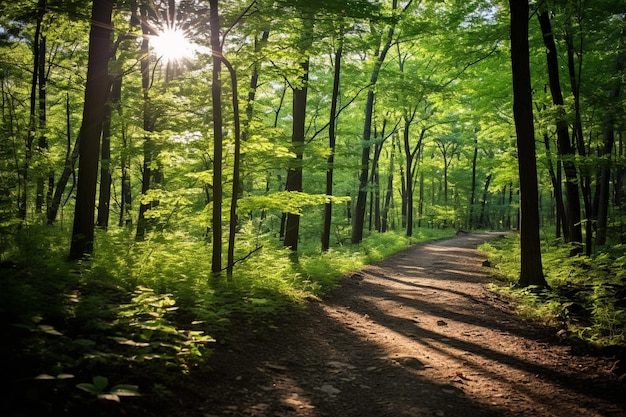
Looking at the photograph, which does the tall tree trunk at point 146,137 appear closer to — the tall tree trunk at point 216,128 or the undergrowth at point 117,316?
the tall tree trunk at point 216,128

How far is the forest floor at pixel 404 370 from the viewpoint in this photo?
368cm

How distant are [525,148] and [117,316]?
29.3 feet

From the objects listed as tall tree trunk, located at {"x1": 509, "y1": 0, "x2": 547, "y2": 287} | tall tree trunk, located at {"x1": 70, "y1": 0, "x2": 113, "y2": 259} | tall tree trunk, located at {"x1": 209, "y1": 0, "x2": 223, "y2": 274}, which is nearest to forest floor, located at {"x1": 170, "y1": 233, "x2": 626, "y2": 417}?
tall tree trunk, located at {"x1": 509, "y1": 0, "x2": 547, "y2": 287}

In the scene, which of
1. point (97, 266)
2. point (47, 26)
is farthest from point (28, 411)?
point (47, 26)

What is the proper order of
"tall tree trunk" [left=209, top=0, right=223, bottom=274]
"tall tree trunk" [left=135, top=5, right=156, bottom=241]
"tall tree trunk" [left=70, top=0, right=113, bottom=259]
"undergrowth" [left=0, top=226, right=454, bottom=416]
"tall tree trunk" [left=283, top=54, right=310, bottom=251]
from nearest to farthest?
"undergrowth" [left=0, top=226, right=454, bottom=416] → "tall tree trunk" [left=209, top=0, right=223, bottom=274] → "tall tree trunk" [left=70, top=0, right=113, bottom=259] → "tall tree trunk" [left=135, top=5, right=156, bottom=241] → "tall tree trunk" [left=283, top=54, right=310, bottom=251]

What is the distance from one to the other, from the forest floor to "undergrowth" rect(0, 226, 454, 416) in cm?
40

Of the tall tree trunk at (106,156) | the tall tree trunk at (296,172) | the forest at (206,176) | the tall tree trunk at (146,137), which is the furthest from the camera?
the tall tree trunk at (106,156)

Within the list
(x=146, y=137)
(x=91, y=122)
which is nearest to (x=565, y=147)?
(x=146, y=137)

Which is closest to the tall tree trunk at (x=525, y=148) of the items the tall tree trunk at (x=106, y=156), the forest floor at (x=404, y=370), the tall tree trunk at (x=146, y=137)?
the forest floor at (x=404, y=370)

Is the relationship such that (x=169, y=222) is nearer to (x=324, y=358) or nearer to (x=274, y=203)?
(x=274, y=203)

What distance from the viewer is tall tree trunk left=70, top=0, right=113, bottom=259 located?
685 centimetres

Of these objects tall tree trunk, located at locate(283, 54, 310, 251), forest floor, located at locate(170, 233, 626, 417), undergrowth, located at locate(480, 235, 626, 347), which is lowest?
forest floor, located at locate(170, 233, 626, 417)

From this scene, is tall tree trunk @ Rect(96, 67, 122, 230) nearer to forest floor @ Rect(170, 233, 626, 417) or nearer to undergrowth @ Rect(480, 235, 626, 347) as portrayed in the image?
forest floor @ Rect(170, 233, 626, 417)

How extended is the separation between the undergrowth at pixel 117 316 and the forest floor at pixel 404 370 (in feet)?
1.31
